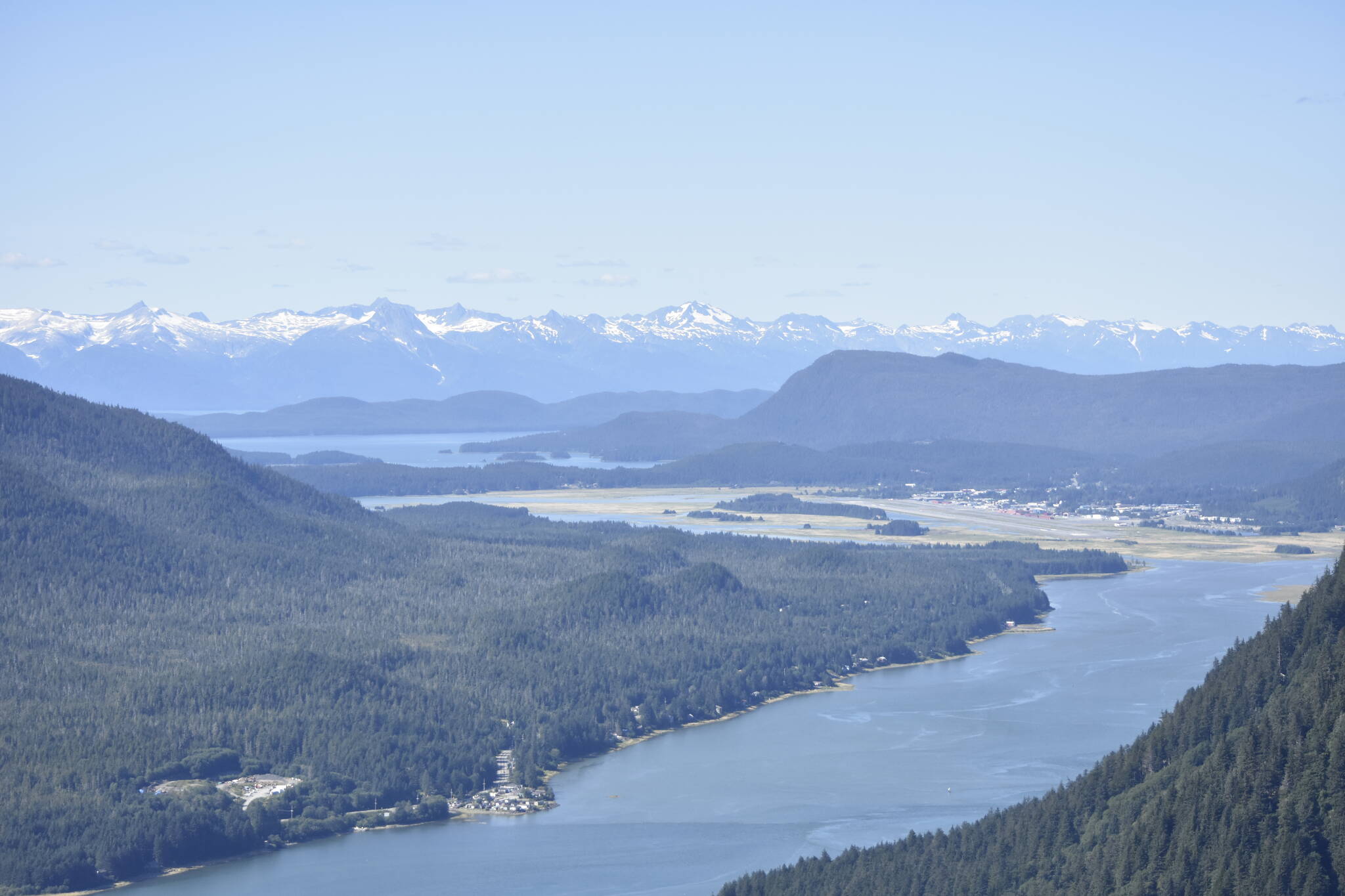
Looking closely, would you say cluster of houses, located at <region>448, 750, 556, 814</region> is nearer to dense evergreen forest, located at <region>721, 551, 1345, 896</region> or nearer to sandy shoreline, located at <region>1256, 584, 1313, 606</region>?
dense evergreen forest, located at <region>721, 551, 1345, 896</region>

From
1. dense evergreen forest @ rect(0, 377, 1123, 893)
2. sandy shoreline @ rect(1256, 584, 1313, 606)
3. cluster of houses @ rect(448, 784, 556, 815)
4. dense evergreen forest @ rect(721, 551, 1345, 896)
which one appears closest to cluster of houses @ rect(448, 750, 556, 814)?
cluster of houses @ rect(448, 784, 556, 815)

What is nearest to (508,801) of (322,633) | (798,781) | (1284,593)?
(798,781)

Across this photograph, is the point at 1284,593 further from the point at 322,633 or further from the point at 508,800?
the point at 508,800

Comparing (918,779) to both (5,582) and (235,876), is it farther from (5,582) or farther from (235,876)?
(5,582)

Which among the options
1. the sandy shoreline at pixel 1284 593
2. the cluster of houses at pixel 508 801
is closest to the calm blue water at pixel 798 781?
the cluster of houses at pixel 508 801

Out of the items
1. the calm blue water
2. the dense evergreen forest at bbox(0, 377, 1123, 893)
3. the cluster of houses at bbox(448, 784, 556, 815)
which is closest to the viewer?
the calm blue water

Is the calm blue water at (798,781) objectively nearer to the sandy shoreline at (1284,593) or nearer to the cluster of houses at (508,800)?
the cluster of houses at (508,800)
